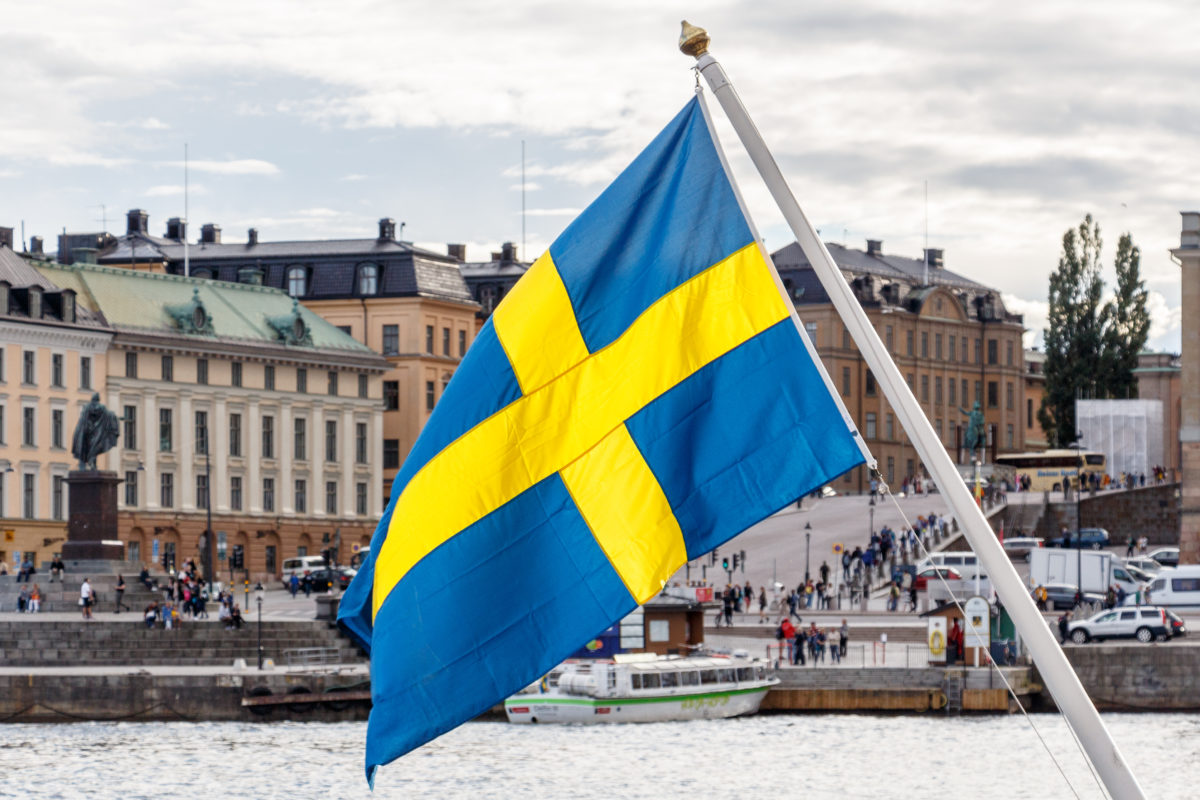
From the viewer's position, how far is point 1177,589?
243ft

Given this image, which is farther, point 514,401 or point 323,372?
point 323,372

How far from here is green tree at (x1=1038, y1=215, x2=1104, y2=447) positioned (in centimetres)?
12275

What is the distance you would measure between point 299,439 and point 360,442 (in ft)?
14.6

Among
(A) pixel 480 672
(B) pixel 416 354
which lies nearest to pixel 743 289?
(A) pixel 480 672

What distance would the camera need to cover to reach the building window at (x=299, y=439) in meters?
112

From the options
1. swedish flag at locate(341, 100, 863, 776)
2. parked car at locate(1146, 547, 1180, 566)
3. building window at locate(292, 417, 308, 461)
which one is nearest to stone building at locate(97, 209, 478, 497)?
building window at locate(292, 417, 308, 461)

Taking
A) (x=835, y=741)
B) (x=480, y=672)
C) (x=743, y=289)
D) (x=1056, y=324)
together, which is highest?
(x=1056, y=324)

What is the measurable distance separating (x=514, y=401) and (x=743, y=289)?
1.03 m

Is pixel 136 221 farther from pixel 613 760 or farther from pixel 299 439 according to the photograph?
pixel 613 760

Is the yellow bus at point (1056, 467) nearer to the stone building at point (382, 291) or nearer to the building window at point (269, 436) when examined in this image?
the stone building at point (382, 291)

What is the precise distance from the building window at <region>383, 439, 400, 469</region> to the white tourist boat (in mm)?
65659

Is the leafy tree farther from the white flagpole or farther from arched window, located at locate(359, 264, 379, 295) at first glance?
the white flagpole

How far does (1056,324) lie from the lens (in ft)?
405

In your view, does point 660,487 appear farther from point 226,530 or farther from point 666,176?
point 226,530
